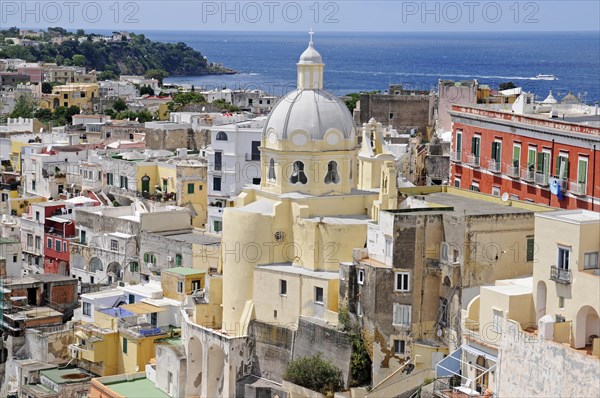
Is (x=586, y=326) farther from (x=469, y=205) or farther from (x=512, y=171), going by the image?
(x=512, y=171)

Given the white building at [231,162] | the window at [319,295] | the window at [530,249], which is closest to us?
the window at [530,249]

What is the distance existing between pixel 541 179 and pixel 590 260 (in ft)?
38.8

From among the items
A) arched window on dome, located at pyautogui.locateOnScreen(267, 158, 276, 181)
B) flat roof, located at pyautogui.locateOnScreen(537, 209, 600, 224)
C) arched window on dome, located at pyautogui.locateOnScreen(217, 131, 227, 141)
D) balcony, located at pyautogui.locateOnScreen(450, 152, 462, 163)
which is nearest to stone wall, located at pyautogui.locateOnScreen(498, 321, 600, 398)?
flat roof, located at pyautogui.locateOnScreen(537, 209, 600, 224)

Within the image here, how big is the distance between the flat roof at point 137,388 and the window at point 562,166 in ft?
46.3

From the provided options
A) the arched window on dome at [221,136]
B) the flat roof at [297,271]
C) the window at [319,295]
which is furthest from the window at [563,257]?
the arched window on dome at [221,136]

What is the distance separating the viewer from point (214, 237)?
2003 inches

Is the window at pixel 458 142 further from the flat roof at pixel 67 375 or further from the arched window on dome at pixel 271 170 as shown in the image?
the flat roof at pixel 67 375

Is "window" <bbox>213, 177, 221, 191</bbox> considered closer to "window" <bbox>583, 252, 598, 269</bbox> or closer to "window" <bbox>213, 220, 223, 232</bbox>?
"window" <bbox>213, 220, 223, 232</bbox>

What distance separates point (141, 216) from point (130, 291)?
6.41 meters

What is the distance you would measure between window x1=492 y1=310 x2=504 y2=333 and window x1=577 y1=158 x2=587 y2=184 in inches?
358

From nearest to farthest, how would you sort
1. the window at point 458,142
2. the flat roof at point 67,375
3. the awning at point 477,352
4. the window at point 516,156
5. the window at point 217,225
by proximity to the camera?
the awning at point 477,352
the flat roof at point 67,375
the window at point 516,156
the window at point 458,142
the window at point 217,225

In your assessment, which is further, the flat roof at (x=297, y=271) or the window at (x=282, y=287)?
the window at (x=282, y=287)

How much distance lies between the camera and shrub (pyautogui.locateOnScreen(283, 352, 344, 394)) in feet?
116

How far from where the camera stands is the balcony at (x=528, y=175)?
1664 inches
